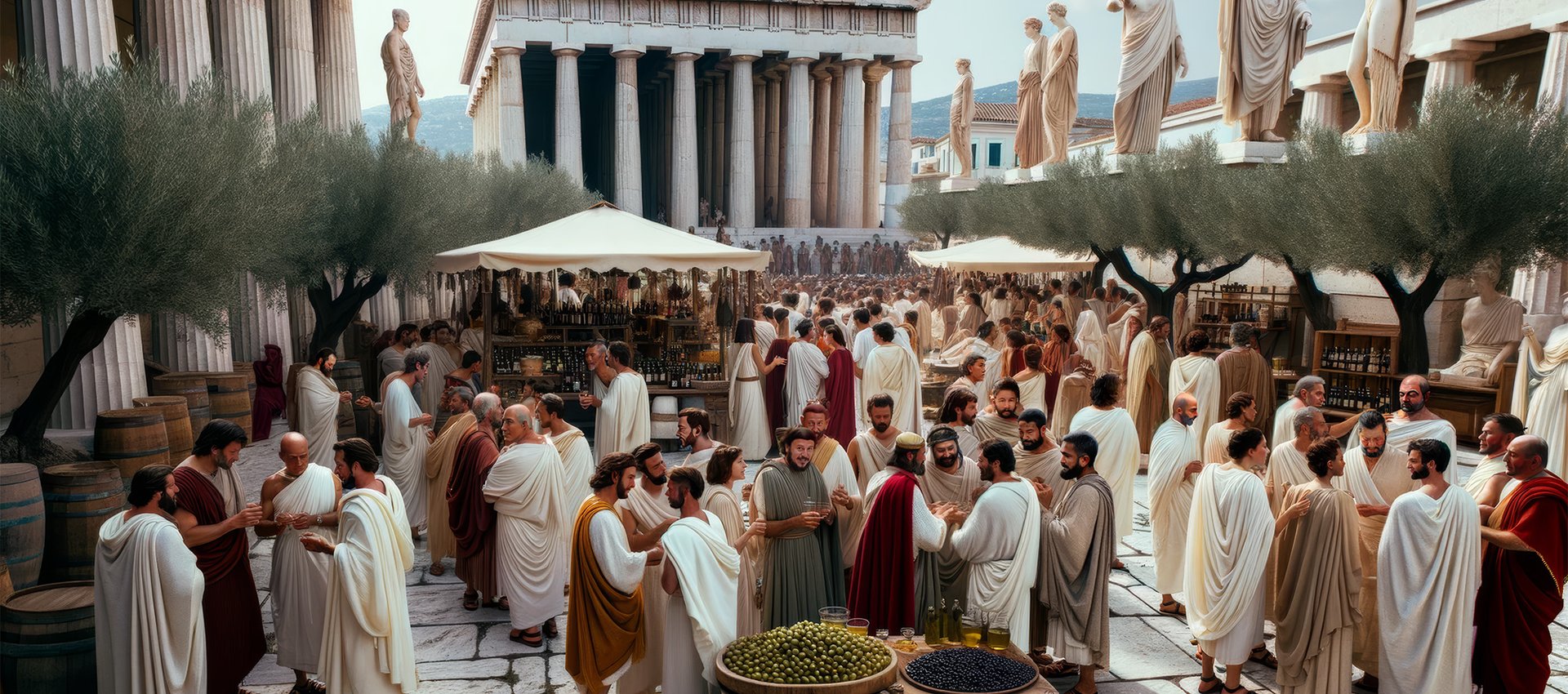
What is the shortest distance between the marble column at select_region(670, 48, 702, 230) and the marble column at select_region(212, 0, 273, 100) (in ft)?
91.5

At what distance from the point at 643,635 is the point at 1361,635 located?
4.06 metres

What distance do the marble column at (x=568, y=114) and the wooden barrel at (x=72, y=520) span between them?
110 ft

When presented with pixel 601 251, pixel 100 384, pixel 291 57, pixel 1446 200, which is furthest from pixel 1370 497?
pixel 291 57

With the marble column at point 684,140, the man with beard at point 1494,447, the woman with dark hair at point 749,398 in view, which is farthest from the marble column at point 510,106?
the man with beard at point 1494,447

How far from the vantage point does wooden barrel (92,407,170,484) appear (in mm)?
8367

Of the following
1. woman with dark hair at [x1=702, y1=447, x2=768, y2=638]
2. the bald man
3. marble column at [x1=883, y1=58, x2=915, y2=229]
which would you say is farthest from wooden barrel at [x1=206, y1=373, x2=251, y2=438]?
marble column at [x1=883, y1=58, x2=915, y2=229]

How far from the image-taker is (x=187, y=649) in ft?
17.2

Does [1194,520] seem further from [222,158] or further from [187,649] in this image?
[222,158]

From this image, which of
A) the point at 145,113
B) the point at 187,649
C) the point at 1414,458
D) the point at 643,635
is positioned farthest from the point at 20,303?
the point at 1414,458

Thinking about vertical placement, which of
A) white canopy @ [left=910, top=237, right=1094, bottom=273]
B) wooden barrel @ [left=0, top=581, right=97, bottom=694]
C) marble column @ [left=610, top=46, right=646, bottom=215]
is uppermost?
marble column @ [left=610, top=46, right=646, bottom=215]

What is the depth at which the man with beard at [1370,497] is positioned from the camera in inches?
241

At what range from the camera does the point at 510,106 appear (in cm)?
4169

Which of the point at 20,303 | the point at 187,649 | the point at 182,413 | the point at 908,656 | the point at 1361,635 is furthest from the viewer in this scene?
the point at 182,413

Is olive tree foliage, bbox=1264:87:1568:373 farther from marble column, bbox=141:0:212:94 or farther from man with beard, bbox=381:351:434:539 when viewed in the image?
marble column, bbox=141:0:212:94
